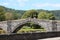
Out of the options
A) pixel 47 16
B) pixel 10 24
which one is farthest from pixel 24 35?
pixel 47 16

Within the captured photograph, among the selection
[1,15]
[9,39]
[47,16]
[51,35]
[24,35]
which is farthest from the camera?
[47,16]

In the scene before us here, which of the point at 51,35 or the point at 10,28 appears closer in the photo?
the point at 51,35

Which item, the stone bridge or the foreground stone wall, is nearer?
the foreground stone wall

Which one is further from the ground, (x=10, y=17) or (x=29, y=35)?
(x=29, y=35)

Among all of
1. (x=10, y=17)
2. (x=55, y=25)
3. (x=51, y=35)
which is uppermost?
(x=51, y=35)

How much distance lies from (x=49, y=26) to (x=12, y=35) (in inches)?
1316

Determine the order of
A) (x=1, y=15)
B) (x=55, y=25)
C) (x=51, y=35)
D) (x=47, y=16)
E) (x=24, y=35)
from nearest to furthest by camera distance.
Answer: (x=24, y=35), (x=51, y=35), (x=55, y=25), (x=1, y=15), (x=47, y=16)

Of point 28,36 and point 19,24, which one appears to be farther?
point 19,24

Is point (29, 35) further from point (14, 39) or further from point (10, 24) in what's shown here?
point (10, 24)

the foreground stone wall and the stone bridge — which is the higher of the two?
the foreground stone wall

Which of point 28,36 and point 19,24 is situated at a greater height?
point 28,36

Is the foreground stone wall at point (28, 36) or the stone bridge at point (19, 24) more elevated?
the foreground stone wall at point (28, 36)

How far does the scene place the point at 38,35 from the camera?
1794cm

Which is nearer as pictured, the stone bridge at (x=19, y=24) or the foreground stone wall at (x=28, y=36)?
the foreground stone wall at (x=28, y=36)
